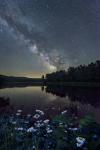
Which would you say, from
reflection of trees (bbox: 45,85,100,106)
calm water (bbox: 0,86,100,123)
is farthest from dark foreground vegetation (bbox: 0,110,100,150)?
reflection of trees (bbox: 45,85,100,106)

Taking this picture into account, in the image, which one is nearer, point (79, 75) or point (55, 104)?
point (55, 104)

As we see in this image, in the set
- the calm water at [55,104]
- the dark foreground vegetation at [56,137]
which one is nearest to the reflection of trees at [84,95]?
the calm water at [55,104]

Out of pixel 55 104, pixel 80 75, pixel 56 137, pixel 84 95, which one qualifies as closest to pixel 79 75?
pixel 80 75

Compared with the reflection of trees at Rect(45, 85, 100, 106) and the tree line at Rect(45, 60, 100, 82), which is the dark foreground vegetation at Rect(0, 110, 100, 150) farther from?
the tree line at Rect(45, 60, 100, 82)

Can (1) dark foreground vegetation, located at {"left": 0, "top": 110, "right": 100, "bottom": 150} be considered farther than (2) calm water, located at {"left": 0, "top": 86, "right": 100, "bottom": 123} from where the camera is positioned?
No

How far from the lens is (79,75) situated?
135000 mm

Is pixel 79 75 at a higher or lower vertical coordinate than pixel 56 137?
higher

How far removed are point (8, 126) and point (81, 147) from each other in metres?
3.21

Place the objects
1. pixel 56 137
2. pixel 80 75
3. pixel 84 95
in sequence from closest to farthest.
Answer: pixel 56 137, pixel 84 95, pixel 80 75

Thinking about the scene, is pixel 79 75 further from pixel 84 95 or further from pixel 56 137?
pixel 56 137

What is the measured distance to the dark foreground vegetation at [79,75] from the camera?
124 metres

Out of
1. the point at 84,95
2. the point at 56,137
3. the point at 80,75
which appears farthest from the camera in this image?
the point at 80,75

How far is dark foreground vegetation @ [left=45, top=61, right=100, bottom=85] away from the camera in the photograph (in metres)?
124

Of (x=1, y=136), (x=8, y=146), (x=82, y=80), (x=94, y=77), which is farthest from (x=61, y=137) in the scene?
(x=82, y=80)
